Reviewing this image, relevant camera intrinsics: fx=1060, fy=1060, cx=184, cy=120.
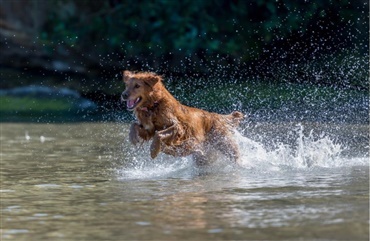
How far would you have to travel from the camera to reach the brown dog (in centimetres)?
1046

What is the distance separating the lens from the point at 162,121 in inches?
418

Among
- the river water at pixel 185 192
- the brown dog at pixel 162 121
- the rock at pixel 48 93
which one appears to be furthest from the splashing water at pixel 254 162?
the rock at pixel 48 93

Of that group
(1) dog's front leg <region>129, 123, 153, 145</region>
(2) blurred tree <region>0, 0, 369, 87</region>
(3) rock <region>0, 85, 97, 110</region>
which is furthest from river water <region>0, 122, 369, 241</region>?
(2) blurred tree <region>0, 0, 369, 87</region>

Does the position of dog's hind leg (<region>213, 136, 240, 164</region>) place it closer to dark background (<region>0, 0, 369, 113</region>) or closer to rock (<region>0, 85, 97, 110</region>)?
rock (<region>0, 85, 97, 110</region>)

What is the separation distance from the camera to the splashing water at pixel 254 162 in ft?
34.4

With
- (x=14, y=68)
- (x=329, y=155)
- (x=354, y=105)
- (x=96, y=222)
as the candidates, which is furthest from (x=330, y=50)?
(x=96, y=222)

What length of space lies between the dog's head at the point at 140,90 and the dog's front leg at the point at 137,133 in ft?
0.79

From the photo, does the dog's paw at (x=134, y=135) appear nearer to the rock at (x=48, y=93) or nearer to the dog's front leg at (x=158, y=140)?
the dog's front leg at (x=158, y=140)

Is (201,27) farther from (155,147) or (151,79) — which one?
(155,147)

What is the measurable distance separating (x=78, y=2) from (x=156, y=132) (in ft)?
40.5

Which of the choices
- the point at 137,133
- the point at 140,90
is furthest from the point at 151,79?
the point at 137,133

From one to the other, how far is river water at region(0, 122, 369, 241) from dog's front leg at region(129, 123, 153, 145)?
0.35 meters

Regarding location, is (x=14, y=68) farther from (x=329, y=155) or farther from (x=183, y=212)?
(x=183, y=212)

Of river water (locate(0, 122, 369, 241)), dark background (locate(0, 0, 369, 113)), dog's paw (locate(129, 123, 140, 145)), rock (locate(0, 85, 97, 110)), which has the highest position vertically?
dark background (locate(0, 0, 369, 113))
